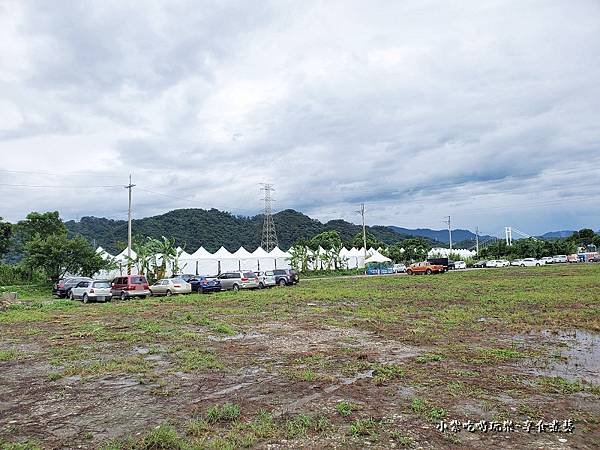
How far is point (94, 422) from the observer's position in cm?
715

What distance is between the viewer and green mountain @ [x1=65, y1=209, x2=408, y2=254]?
293 feet

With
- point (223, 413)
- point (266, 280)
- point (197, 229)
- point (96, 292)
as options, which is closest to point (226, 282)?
point (266, 280)

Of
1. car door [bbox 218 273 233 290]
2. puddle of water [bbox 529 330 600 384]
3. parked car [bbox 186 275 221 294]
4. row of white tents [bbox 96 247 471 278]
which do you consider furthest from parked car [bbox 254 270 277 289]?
puddle of water [bbox 529 330 600 384]

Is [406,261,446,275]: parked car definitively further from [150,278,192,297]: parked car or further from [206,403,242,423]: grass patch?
[206,403,242,423]: grass patch

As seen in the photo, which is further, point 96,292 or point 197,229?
point 197,229

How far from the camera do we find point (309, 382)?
919cm

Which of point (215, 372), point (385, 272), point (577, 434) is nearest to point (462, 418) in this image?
point (577, 434)

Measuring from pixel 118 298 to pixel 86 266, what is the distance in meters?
10.7

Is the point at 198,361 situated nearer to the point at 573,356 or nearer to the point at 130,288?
the point at 573,356

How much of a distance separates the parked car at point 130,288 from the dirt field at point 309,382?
48.8 feet

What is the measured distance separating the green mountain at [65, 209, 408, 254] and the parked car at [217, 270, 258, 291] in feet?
141

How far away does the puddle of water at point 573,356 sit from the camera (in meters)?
9.52

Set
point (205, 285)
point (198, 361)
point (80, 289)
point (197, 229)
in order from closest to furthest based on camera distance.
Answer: point (198, 361) → point (80, 289) → point (205, 285) → point (197, 229)

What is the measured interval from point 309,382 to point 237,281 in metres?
30.8
